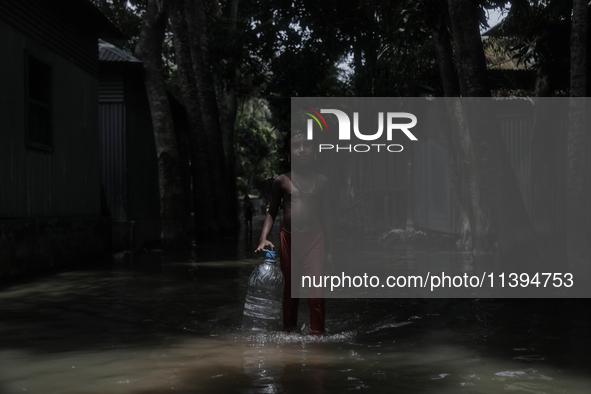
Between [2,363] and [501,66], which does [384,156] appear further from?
[2,363]

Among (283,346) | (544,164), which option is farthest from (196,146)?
(283,346)

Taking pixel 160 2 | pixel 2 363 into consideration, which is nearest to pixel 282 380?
pixel 2 363

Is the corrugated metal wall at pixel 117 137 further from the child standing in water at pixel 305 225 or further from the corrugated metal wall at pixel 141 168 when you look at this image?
the child standing in water at pixel 305 225

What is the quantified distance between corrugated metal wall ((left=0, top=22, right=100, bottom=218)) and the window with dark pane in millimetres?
136

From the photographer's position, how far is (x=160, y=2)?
18594mm

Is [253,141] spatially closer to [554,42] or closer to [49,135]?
[49,135]

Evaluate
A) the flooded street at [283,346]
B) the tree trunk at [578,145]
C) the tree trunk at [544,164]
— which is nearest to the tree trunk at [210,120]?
the tree trunk at [544,164]

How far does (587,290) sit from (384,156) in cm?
2020

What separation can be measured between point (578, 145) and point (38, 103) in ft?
30.4

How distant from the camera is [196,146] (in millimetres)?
21953

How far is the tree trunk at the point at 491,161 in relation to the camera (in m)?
10.1

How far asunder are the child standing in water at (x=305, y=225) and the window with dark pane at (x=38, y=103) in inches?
304

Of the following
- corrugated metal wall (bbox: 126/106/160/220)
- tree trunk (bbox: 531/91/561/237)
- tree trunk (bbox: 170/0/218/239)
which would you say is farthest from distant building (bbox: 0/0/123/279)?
tree trunk (bbox: 531/91/561/237)

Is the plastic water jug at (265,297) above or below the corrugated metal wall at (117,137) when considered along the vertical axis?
below
